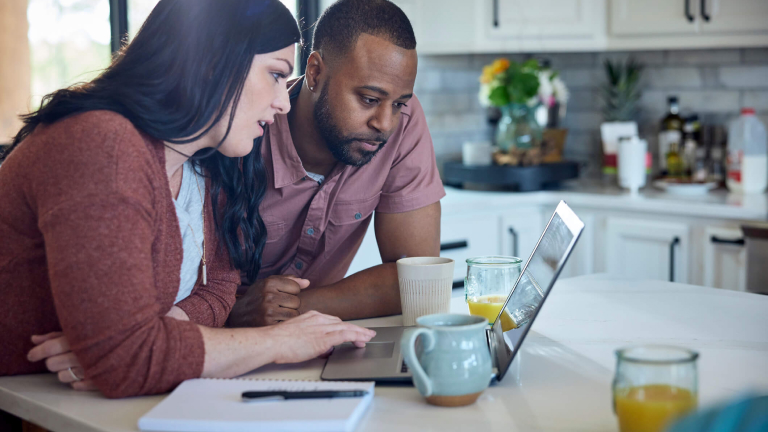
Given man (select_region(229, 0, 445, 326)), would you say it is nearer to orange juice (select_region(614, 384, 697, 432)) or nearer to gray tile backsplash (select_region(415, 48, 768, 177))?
orange juice (select_region(614, 384, 697, 432))

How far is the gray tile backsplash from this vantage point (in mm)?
3111

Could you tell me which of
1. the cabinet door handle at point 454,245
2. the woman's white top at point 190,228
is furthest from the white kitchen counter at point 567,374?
the cabinet door handle at point 454,245

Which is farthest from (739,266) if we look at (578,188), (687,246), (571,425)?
(571,425)

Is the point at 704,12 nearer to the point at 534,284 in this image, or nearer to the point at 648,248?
the point at 648,248

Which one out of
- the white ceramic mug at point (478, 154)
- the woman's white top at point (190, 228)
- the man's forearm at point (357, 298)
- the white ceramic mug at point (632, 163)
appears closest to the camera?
the woman's white top at point (190, 228)

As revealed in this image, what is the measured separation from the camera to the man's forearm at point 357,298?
1415 mm

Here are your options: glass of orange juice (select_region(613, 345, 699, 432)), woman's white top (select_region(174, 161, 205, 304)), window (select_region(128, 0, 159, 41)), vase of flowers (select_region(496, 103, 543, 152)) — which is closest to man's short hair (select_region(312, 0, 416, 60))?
woman's white top (select_region(174, 161, 205, 304))

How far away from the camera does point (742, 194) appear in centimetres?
284

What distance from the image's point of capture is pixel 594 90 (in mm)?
3584

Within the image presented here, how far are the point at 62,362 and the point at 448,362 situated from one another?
0.53 metres

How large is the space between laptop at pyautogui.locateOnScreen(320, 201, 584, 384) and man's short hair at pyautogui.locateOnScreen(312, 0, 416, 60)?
57 cm

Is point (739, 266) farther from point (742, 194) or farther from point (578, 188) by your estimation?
point (578, 188)

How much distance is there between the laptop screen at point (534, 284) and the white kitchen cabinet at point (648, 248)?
1.64m

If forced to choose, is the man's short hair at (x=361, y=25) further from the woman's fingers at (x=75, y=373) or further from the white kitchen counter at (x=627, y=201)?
the white kitchen counter at (x=627, y=201)
